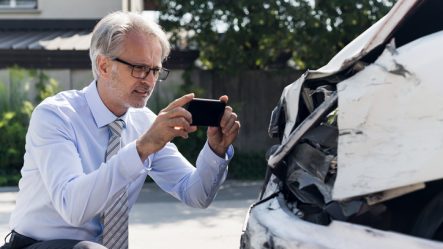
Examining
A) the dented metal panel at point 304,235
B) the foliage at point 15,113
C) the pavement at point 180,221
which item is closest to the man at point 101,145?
the dented metal panel at point 304,235

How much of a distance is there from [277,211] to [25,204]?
1.09 metres

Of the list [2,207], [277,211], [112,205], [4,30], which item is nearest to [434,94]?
[277,211]

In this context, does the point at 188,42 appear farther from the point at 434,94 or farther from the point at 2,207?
the point at 434,94

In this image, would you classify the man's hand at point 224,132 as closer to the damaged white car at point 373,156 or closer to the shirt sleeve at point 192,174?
the shirt sleeve at point 192,174

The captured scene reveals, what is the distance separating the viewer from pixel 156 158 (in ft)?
12.5

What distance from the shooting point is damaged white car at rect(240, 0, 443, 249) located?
2398 millimetres

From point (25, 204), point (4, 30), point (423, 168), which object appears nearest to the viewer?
point (423, 168)

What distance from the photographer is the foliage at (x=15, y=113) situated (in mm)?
13266

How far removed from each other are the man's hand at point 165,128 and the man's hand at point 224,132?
34cm

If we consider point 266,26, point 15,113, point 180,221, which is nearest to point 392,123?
point 180,221

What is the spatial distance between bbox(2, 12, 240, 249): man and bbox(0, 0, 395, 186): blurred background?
9.58m

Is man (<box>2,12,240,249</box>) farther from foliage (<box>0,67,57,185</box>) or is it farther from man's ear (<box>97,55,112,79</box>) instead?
foliage (<box>0,67,57,185</box>)

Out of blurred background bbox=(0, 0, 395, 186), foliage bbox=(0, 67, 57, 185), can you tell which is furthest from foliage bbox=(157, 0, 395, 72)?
foliage bbox=(0, 67, 57, 185)

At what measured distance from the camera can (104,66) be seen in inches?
131
